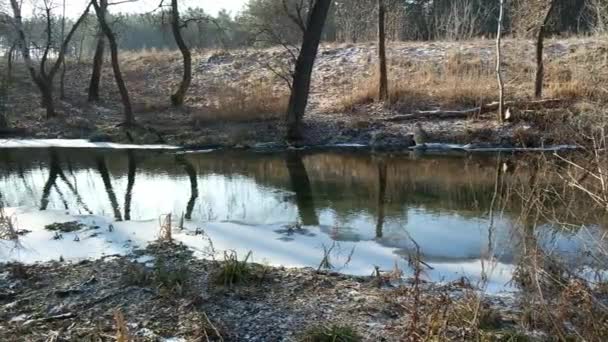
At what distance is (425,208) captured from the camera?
8.93m

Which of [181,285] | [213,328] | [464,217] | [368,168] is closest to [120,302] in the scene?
[181,285]

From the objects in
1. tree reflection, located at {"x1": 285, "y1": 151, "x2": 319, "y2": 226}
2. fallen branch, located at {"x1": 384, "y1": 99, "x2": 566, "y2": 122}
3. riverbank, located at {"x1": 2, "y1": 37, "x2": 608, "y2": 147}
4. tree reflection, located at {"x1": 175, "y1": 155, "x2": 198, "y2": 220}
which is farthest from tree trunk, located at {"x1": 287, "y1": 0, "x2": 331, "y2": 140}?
tree reflection, located at {"x1": 175, "y1": 155, "x2": 198, "y2": 220}

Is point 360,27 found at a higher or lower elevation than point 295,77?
higher

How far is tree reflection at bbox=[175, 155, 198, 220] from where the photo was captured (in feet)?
30.0

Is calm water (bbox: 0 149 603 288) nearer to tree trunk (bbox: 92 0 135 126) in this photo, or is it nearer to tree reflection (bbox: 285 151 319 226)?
tree reflection (bbox: 285 151 319 226)

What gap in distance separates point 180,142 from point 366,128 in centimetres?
552

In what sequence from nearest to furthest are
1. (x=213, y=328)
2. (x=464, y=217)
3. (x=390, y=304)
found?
(x=213, y=328) < (x=390, y=304) < (x=464, y=217)

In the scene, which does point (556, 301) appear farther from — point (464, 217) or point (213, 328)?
point (464, 217)

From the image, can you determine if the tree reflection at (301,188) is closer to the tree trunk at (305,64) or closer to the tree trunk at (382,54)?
the tree trunk at (305,64)

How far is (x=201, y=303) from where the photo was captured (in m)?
4.77

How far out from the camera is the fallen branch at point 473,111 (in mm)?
15242

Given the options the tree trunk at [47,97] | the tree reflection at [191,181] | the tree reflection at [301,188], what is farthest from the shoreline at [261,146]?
the tree trunk at [47,97]

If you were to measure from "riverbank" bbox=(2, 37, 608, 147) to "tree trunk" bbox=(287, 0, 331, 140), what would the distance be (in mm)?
608

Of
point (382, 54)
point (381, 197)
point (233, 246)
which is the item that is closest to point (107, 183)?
point (381, 197)
